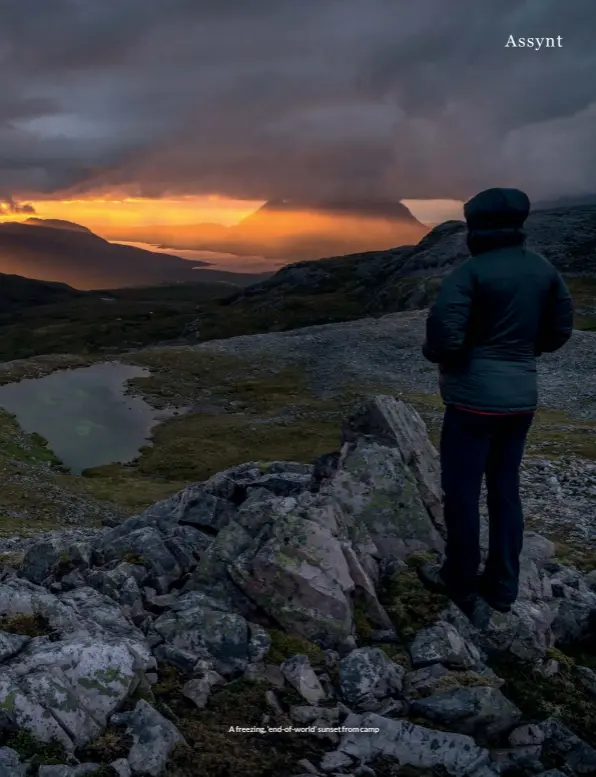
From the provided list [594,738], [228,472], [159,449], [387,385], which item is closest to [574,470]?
[228,472]

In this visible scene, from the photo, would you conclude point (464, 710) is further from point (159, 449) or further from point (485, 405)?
point (159, 449)

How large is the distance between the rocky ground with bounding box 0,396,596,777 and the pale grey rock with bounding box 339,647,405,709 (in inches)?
1.0

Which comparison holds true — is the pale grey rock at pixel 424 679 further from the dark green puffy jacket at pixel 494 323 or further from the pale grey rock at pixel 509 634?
the dark green puffy jacket at pixel 494 323

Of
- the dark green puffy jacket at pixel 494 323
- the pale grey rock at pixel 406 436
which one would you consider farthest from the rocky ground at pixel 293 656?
the dark green puffy jacket at pixel 494 323

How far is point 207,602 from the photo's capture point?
954cm

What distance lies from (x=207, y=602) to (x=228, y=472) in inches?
334

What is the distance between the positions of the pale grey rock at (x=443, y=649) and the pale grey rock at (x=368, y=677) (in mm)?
396

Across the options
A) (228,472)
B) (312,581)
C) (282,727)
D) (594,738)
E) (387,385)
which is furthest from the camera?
(387,385)

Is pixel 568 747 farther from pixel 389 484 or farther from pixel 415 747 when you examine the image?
pixel 389 484

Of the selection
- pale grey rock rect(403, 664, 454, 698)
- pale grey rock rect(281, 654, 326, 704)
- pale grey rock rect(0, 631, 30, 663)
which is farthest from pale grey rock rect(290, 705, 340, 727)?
pale grey rock rect(0, 631, 30, 663)

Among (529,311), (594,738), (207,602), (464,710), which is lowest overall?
(594,738)

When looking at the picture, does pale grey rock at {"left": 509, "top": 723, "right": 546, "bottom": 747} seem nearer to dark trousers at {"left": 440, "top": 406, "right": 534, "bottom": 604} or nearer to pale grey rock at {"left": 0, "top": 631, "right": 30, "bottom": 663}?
dark trousers at {"left": 440, "top": 406, "right": 534, "bottom": 604}

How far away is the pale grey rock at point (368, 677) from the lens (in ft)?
26.7

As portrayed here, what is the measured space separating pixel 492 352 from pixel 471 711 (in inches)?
179
